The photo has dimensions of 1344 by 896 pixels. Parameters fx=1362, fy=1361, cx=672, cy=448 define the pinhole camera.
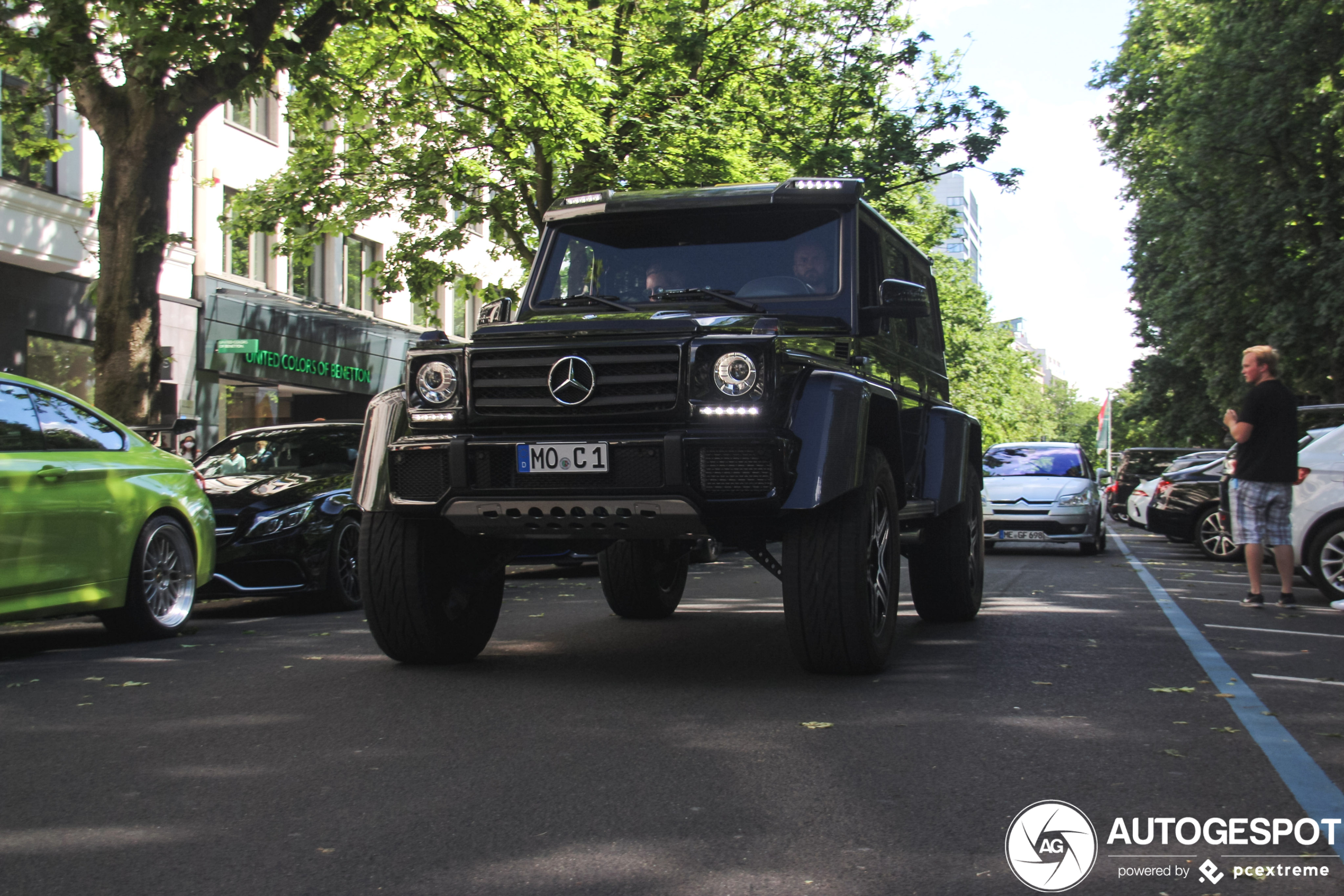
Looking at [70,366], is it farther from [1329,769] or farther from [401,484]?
[1329,769]

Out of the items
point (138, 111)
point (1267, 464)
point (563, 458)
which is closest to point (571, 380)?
point (563, 458)

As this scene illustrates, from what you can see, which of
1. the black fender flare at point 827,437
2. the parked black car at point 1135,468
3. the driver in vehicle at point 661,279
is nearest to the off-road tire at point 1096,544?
the parked black car at point 1135,468

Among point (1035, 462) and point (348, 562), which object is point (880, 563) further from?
point (1035, 462)

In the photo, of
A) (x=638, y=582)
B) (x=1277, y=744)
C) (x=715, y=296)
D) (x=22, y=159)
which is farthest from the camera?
(x=22, y=159)

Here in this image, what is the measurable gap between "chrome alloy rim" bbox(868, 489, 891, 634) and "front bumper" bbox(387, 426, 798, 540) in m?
0.57

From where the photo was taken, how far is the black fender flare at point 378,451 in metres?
6.12

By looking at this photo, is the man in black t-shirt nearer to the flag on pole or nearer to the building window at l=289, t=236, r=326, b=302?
the building window at l=289, t=236, r=326, b=302

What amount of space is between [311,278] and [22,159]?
37.4 feet

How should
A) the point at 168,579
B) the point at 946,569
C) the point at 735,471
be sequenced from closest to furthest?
the point at 735,471, the point at 168,579, the point at 946,569


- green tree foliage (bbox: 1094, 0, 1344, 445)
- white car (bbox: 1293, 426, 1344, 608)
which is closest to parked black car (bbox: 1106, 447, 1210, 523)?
green tree foliage (bbox: 1094, 0, 1344, 445)

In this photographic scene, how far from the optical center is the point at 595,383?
18.8ft

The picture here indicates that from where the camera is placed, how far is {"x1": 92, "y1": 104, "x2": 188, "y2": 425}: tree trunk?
41.5 feet

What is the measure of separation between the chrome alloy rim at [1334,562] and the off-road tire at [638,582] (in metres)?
5.40

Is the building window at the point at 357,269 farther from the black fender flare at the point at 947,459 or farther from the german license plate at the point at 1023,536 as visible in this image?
the black fender flare at the point at 947,459
